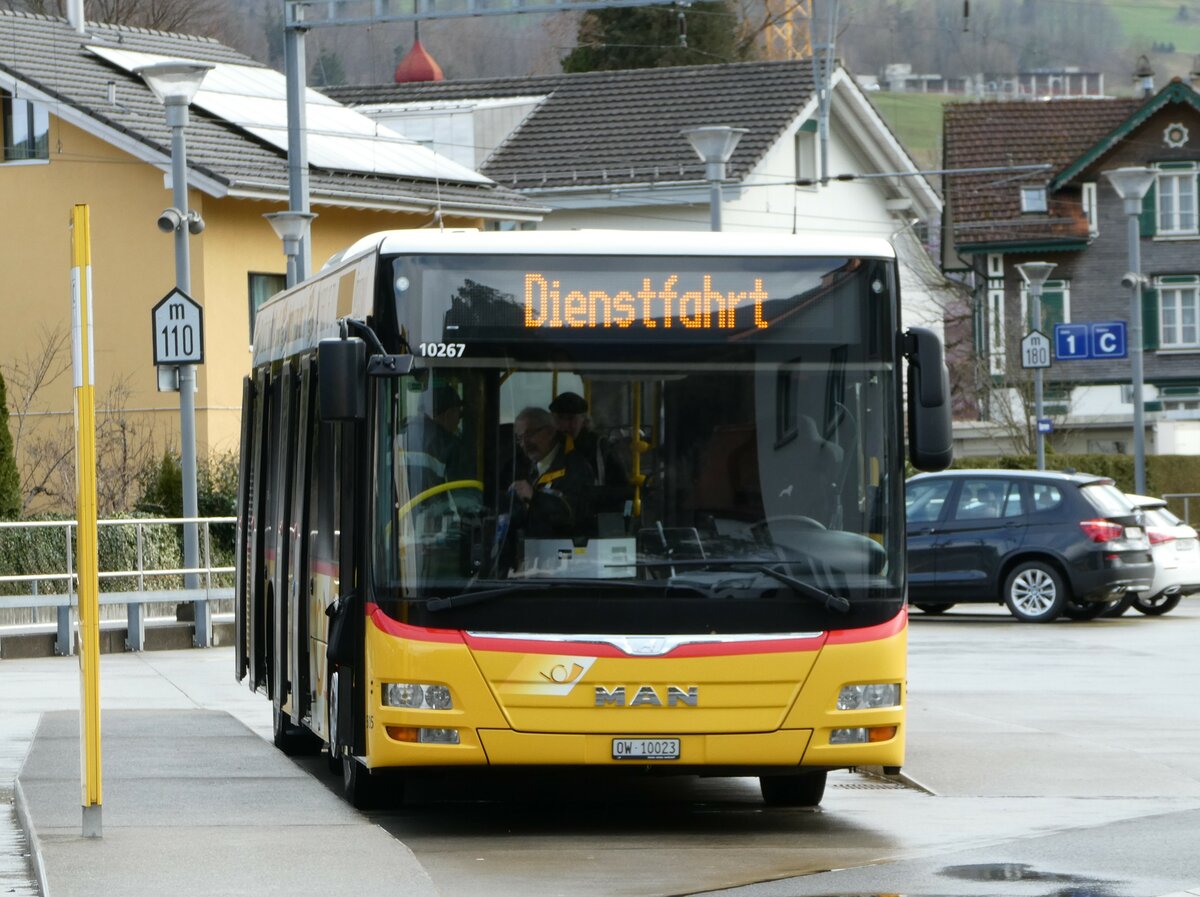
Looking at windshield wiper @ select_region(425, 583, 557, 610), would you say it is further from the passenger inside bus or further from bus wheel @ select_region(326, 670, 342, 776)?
bus wheel @ select_region(326, 670, 342, 776)

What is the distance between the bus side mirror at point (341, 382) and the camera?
10.3 metres

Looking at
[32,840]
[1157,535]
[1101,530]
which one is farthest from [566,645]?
[1157,535]

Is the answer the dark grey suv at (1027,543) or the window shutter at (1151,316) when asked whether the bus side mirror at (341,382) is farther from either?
the window shutter at (1151,316)

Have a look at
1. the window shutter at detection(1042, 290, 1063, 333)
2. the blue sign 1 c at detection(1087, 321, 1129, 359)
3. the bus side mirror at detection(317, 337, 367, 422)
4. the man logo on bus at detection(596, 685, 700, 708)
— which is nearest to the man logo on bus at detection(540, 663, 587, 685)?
the man logo on bus at detection(596, 685, 700, 708)

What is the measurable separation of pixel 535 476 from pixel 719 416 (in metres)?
0.85

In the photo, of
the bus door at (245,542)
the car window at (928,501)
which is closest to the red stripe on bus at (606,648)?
the bus door at (245,542)

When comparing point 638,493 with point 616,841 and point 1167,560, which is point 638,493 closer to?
point 616,841

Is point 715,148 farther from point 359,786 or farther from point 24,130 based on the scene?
point 359,786

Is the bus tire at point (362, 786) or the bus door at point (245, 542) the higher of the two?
the bus door at point (245, 542)

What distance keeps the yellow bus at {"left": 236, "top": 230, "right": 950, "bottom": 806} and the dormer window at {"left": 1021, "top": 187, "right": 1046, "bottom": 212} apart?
5548 centimetres

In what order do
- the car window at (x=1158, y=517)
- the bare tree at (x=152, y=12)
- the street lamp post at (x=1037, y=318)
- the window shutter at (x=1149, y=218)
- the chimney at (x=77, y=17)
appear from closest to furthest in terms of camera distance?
1. the car window at (x=1158, y=517)
2. the street lamp post at (x=1037, y=318)
3. the chimney at (x=77, y=17)
4. the bare tree at (x=152, y=12)
5. the window shutter at (x=1149, y=218)

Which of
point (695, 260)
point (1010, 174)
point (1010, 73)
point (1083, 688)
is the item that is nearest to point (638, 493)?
point (695, 260)

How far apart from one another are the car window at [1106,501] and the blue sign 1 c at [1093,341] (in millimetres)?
10129

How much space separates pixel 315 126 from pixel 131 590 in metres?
17.2
